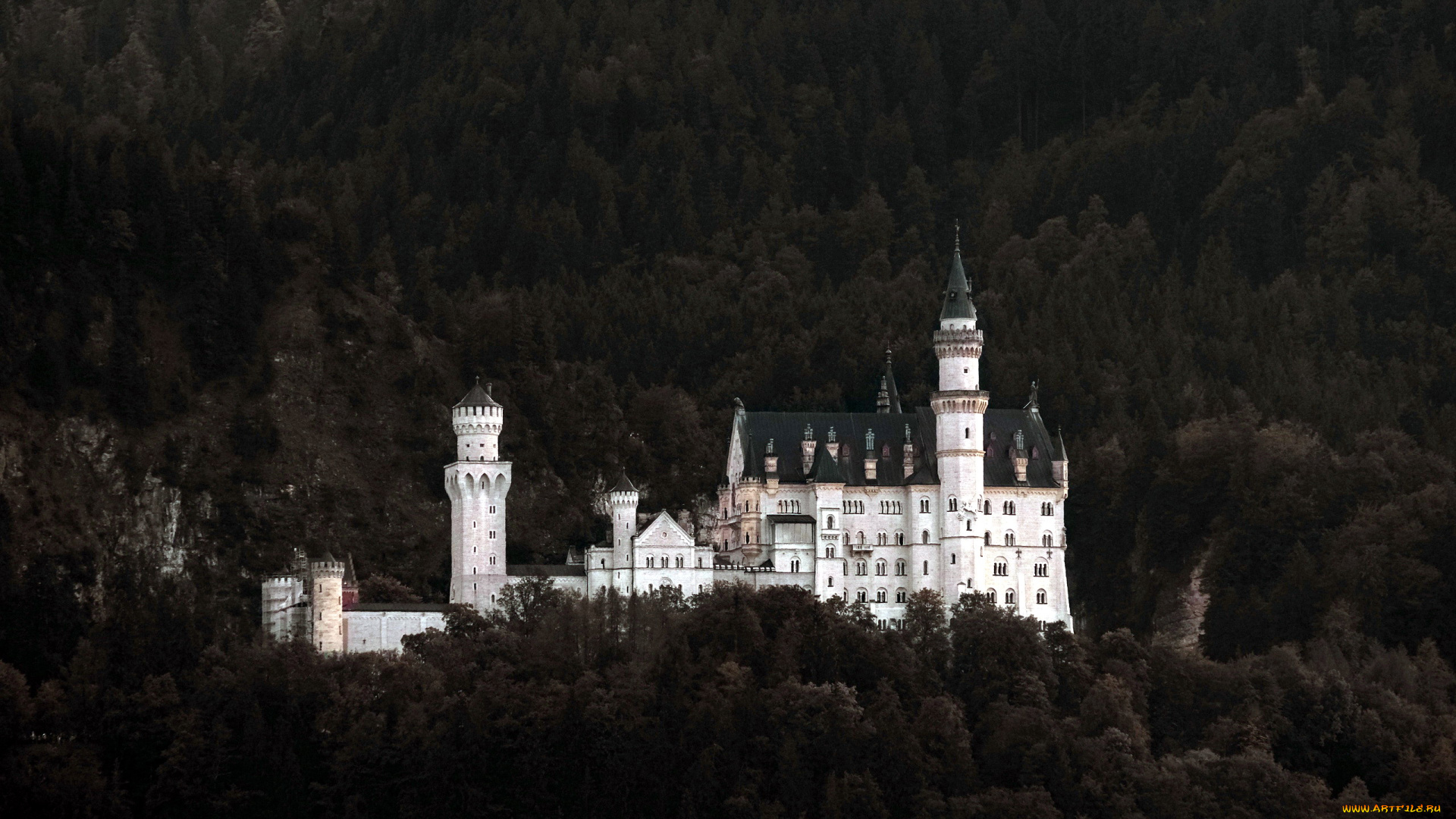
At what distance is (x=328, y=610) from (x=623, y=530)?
1083 centimetres

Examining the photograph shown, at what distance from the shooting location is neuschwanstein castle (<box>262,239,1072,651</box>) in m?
97.3

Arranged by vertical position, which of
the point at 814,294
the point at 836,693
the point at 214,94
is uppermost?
the point at 214,94

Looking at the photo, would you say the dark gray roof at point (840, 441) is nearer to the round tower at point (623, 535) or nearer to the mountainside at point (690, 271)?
the round tower at point (623, 535)

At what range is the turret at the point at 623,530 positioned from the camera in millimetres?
97062

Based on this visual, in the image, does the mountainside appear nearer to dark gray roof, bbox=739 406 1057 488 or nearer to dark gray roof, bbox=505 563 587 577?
dark gray roof, bbox=505 563 587 577

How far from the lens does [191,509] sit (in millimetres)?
106688

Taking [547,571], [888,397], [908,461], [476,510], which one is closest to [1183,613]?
[888,397]

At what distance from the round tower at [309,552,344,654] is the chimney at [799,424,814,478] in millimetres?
18107

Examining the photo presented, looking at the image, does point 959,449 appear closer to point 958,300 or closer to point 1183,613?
point 958,300

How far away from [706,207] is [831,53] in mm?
23406

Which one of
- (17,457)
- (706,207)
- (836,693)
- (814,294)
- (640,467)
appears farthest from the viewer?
(706,207)

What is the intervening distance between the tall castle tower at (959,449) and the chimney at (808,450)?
4.69 m

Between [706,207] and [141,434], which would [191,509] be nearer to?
[141,434]

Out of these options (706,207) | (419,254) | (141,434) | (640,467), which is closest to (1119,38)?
(706,207)
